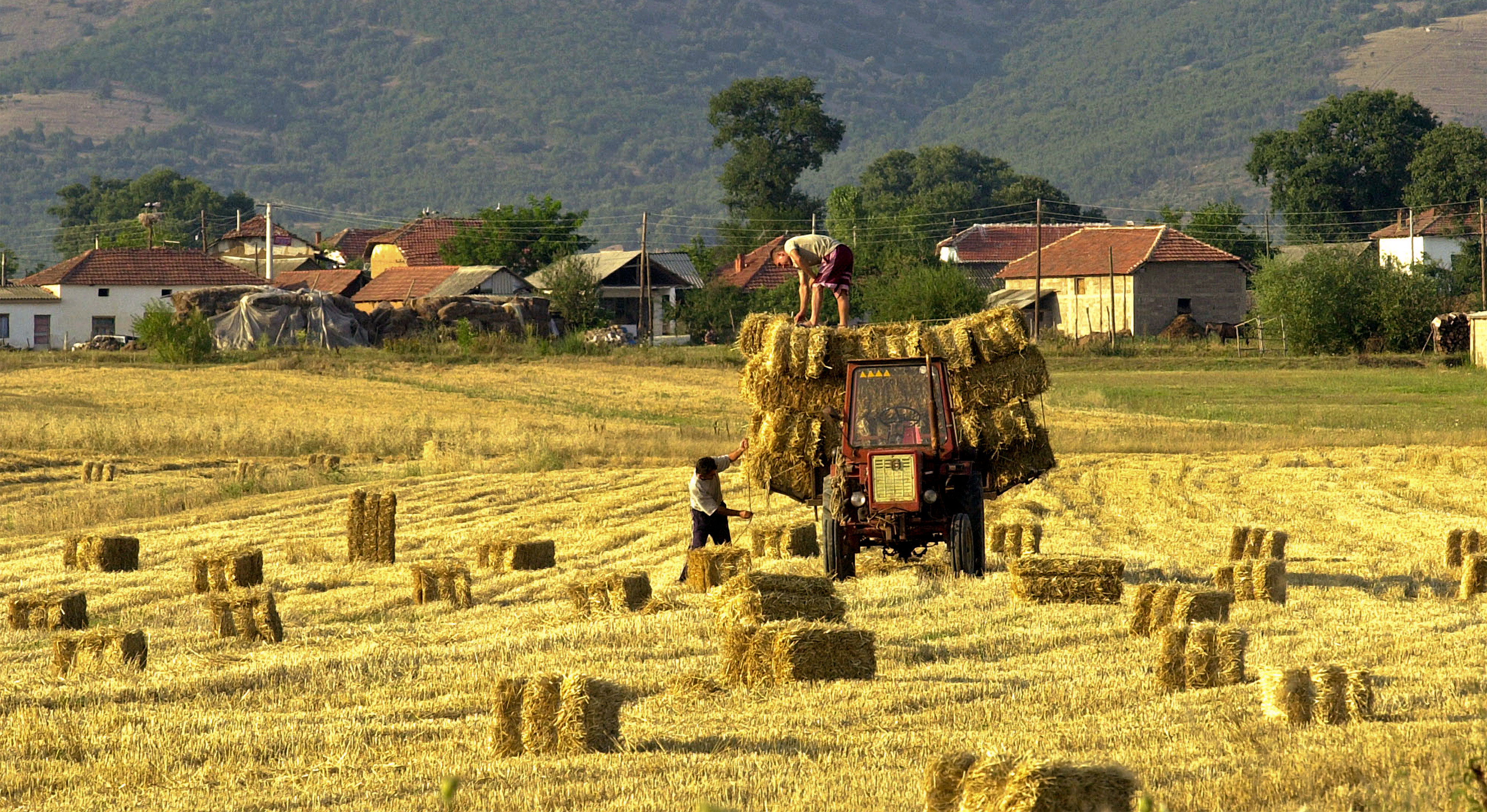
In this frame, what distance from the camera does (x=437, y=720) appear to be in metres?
10.1

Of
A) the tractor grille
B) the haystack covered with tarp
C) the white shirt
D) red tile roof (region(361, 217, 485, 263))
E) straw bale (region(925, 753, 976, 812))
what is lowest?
straw bale (region(925, 753, 976, 812))

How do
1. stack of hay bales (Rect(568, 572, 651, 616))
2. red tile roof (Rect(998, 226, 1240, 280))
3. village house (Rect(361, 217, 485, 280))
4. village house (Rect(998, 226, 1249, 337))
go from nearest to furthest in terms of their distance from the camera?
stack of hay bales (Rect(568, 572, 651, 616)), village house (Rect(998, 226, 1249, 337)), red tile roof (Rect(998, 226, 1240, 280)), village house (Rect(361, 217, 485, 280))

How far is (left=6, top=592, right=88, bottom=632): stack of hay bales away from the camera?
46.5ft

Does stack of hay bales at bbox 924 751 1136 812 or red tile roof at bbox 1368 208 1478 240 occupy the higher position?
red tile roof at bbox 1368 208 1478 240

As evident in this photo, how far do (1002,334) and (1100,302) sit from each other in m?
62.6

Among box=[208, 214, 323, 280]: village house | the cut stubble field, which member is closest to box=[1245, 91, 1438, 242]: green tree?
box=[208, 214, 323, 280]: village house

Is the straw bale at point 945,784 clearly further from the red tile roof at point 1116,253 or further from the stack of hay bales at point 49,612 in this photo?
the red tile roof at point 1116,253

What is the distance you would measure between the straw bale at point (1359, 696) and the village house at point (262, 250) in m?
109

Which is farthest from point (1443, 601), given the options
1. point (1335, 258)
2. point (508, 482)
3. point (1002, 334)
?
point (1335, 258)

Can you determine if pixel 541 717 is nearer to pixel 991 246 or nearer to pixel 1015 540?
pixel 1015 540

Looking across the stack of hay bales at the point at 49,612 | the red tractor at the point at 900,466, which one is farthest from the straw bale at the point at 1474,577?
the stack of hay bales at the point at 49,612

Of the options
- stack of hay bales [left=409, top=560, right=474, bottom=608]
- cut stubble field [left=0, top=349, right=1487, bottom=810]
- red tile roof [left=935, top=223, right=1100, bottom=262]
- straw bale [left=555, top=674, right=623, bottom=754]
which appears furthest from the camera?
red tile roof [left=935, top=223, right=1100, bottom=262]

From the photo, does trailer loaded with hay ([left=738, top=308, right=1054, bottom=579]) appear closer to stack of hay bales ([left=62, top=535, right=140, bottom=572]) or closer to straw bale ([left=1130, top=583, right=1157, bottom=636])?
straw bale ([left=1130, top=583, right=1157, bottom=636])

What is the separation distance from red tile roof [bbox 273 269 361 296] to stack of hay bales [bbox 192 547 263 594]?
3049 inches
